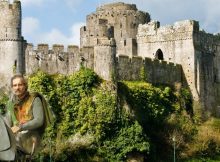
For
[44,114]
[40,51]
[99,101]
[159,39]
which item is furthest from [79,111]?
[44,114]

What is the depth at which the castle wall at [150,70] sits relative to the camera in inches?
1554

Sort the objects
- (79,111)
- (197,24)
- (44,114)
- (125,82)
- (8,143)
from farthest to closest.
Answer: (197,24), (125,82), (79,111), (44,114), (8,143)

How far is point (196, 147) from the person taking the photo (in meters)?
39.2

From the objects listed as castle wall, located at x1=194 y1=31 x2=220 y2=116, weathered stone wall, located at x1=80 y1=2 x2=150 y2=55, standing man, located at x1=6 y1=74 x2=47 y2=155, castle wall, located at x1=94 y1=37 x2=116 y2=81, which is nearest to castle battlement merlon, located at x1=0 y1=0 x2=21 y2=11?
castle wall, located at x1=94 y1=37 x2=116 y2=81

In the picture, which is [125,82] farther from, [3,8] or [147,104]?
[3,8]

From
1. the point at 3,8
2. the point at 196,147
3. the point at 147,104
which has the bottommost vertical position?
the point at 196,147

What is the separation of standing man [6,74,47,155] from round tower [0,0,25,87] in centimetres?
2947

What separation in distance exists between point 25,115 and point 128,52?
3910cm

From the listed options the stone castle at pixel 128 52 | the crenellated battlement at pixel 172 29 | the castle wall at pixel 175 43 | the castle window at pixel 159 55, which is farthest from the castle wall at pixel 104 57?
the castle window at pixel 159 55

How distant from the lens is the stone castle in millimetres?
36875

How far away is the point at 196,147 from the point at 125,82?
553 cm

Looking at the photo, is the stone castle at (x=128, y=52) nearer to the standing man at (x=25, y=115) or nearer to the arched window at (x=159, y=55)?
the arched window at (x=159, y=55)

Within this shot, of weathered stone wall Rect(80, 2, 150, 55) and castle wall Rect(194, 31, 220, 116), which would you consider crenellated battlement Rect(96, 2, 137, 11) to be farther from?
castle wall Rect(194, 31, 220, 116)

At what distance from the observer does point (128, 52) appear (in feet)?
151
